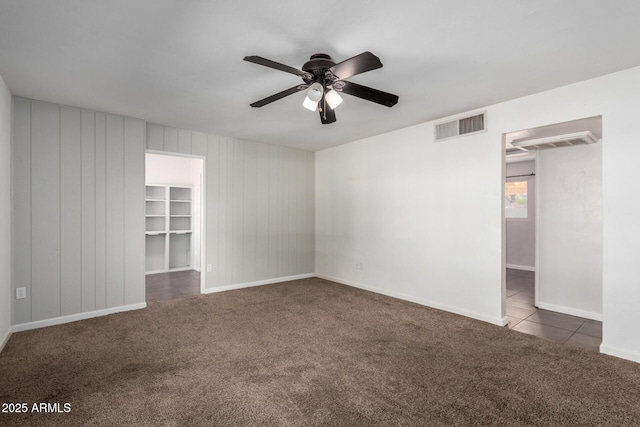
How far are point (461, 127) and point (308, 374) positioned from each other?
134 inches

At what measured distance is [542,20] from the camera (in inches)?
81.7

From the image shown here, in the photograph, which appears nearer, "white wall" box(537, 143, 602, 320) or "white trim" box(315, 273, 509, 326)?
"white trim" box(315, 273, 509, 326)

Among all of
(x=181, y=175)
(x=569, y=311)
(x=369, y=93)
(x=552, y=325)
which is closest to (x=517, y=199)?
(x=569, y=311)

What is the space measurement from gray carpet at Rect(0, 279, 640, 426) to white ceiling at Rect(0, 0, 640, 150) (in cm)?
257

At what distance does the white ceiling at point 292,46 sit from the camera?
1978 mm

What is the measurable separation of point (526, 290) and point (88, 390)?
6.10m

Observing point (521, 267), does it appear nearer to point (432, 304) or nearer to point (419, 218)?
point (432, 304)

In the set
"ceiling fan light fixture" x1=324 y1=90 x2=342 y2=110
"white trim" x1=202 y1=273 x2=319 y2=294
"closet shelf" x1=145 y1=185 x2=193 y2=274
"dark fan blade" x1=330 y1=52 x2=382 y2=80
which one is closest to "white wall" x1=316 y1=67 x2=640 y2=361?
"white trim" x1=202 y1=273 x2=319 y2=294

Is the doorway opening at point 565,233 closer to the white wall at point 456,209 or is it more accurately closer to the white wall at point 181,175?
the white wall at point 456,209

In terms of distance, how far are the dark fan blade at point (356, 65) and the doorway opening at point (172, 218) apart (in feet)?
16.0

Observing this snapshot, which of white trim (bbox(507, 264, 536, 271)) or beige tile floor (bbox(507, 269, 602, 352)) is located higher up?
white trim (bbox(507, 264, 536, 271))

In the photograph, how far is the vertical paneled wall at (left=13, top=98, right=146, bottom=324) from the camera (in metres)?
3.56

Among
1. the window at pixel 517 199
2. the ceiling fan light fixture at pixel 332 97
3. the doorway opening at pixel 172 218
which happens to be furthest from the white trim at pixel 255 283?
the window at pixel 517 199

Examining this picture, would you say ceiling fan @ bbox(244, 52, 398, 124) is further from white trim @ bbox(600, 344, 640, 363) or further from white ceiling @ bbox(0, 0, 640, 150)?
white trim @ bbox(600, 344, 640, 363)
